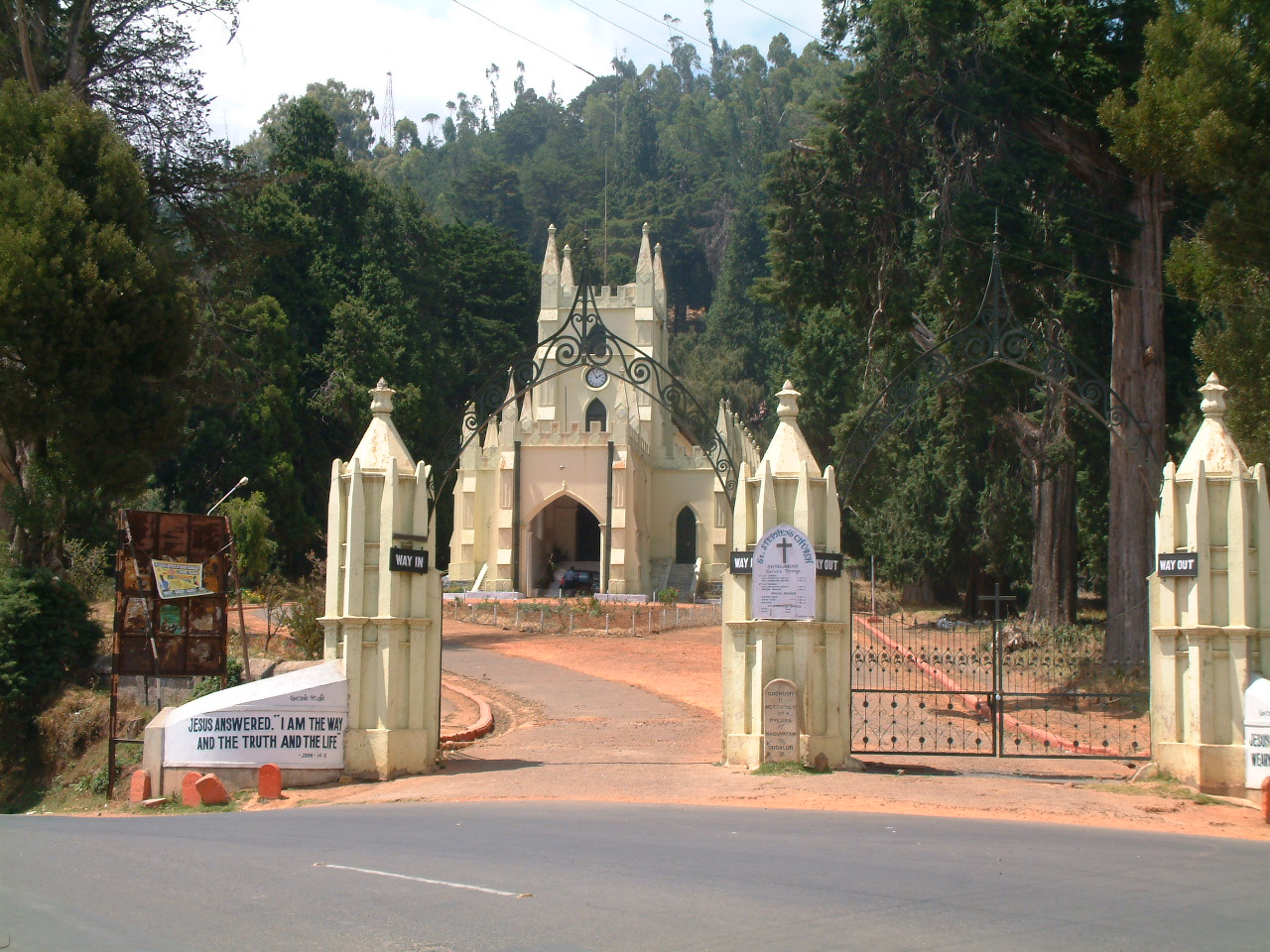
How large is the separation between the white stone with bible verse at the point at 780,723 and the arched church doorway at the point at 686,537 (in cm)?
3770

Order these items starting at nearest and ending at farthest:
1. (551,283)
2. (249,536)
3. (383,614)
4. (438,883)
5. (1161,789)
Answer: (438,883), (1161,789), (383,614), (249,536), (551,283)

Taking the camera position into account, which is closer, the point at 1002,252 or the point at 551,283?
the point at 1002,252

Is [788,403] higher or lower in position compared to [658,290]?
lower

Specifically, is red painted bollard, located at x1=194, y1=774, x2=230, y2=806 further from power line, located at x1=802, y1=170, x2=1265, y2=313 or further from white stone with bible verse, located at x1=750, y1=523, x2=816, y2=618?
power line, located at x1=802, y1=170, x2=1265, y2=313

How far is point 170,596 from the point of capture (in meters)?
15.3

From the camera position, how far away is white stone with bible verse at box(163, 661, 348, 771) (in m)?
12.9

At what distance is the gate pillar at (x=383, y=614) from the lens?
44.0ft

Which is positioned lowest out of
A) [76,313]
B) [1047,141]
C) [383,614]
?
[383,614]

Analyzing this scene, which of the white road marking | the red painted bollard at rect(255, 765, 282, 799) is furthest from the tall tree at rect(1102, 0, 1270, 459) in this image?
the white road marking

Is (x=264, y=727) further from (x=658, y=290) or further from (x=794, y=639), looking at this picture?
(x=658, y=290)

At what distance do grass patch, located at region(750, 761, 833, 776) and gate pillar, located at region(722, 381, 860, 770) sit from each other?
14 centimetres

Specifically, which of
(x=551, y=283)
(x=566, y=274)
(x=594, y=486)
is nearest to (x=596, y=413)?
(x=551, y=283)

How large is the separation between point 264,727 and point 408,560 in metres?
2.41

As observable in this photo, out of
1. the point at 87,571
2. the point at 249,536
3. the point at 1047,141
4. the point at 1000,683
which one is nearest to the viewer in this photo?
the point at 1000,683
